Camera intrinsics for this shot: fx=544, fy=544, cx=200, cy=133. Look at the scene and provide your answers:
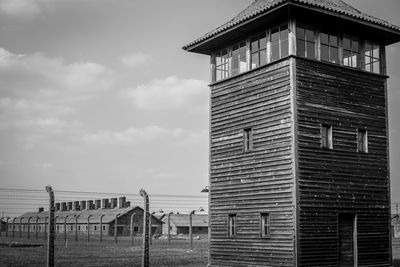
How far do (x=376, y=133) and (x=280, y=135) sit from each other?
4.80 metres

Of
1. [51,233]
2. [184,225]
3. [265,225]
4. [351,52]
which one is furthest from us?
[184,225]

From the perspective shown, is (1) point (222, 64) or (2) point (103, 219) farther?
(2) point (103, 219)

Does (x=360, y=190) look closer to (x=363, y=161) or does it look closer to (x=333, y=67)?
(x=363, y=161)

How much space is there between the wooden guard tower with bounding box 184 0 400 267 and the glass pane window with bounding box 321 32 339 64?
1.6 inches

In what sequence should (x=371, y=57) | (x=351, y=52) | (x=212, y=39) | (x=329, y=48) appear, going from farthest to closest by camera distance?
(x=212, y=39), (x=371, y=57), (x=351, y=52), (x=329, y=48)

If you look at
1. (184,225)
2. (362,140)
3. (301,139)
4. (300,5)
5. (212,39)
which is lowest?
(184,225)

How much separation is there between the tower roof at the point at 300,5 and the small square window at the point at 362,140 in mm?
4363

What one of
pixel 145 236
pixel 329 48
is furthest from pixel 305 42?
pixel 145 236

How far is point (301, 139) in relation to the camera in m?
20.0

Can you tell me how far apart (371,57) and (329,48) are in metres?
2.52

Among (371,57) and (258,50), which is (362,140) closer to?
(371,57)

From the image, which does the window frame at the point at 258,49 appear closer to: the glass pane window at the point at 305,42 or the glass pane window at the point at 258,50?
the glass pane window at the point at 258,50

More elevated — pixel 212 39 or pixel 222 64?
pixel 212 39

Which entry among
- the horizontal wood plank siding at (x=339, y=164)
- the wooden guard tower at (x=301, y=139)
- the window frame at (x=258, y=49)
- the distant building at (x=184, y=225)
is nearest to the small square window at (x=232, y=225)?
the wooden guard tower at (x=301, y=139)
